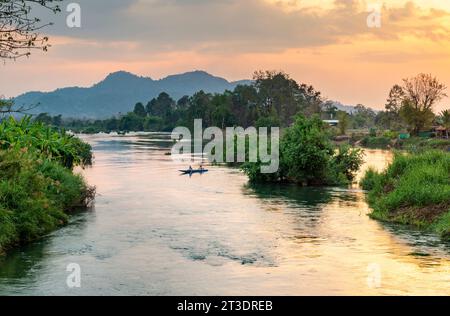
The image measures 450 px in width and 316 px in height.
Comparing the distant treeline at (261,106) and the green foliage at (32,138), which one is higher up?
the distant treeline at (261,106)

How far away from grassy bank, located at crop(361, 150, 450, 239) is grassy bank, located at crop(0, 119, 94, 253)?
43.0ft

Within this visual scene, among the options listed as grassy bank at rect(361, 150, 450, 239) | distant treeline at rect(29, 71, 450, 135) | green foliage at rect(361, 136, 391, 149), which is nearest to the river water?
grassy bank at rect(361, 150, 450, 239)

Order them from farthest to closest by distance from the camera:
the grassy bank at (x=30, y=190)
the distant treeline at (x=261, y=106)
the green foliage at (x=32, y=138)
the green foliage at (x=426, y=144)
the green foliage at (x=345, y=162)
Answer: the distant treeline at (x=261, y=106) < the green foliage at (x=426, y=144) < the green foliage at (x=345, y=162) < the green foliage at (x=32, y=138) < the grassy bank at (x=30, y=190)

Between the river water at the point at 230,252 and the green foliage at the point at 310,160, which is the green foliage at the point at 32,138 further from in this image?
the green foliage at the point at 310,160

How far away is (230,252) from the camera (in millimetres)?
19609

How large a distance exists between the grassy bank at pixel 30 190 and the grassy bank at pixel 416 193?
1310cm

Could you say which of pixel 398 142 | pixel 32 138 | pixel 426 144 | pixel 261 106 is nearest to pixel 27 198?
pixel 32 138

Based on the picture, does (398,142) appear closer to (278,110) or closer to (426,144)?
(426,144)

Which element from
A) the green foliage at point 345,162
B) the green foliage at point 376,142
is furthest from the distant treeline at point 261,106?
the green foliage at point 345,162

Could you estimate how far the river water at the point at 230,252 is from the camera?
15742 millimetres

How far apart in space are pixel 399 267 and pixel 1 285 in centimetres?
1097

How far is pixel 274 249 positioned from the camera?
66.1 feet

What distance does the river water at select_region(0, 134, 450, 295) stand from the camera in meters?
15.7

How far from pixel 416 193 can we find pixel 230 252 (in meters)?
9.31
